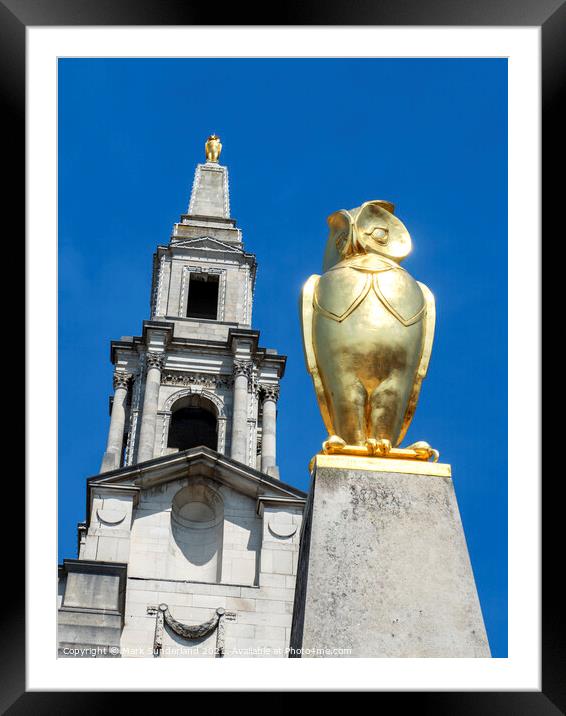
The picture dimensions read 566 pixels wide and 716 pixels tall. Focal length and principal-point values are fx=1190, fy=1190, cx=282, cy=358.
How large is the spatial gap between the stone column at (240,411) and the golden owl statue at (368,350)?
2823 cm

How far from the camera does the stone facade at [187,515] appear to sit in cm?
2758

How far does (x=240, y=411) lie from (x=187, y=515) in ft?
27.7

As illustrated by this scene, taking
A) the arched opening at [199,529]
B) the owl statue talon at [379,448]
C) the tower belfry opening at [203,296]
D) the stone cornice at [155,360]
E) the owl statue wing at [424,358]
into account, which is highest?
the tower belfry opening at [203,296]

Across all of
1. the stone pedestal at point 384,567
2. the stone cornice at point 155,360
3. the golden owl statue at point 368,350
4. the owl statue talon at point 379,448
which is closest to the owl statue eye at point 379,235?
the golden owl statue at point 368,350

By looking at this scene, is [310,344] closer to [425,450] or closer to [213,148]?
[425,450]

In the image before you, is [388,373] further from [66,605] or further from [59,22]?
[66,605]

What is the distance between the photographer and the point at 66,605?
26.8m

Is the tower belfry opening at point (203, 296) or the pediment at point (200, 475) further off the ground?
the tower belfry opening at point (203, 296)

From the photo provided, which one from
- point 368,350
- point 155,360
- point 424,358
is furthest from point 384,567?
point 155,360

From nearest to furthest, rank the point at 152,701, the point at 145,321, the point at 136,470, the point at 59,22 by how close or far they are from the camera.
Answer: the point at 152,701 < the point at 59,22 < the point at 136,470 < the point at 145,321

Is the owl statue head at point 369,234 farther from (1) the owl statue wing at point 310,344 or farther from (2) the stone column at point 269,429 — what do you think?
(2) the stone column at point 269,429
